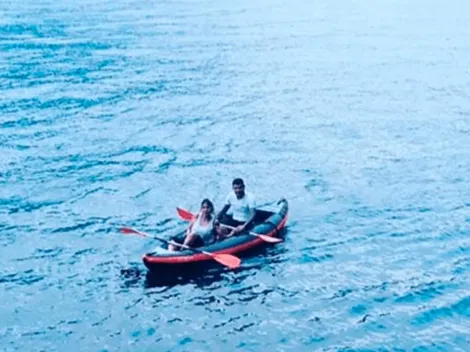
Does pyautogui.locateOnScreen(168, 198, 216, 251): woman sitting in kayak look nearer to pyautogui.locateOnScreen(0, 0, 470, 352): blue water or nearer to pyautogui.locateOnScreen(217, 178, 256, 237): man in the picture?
pyautogui.locateOnScreen(0, 0, 470, 352): blue water

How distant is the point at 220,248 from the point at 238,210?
2056 mm

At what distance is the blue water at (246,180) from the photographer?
19.2 meters

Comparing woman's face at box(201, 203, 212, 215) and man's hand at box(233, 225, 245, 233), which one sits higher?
woman's face at box(201, 203, 212, 215)

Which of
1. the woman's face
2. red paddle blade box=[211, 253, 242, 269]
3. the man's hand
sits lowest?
red paddle blade box=[211, 253, 242, 269]

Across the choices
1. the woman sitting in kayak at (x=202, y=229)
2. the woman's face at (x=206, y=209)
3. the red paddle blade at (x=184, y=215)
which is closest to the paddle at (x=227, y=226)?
the red paddle blade at (x=184, y=215)

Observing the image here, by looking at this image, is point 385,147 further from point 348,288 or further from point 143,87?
point 143,87

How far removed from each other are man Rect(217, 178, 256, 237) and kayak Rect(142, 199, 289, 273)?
14.6 inches

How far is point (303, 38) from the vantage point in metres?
60.1

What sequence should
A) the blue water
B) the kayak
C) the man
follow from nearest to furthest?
the blue water
the kayak
the man

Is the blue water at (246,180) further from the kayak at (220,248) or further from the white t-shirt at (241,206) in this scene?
the white t-shirt at (241,206)

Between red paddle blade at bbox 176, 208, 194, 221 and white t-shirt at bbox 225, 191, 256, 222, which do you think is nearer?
white t-shirt at bbox 225, 191, 256, 222

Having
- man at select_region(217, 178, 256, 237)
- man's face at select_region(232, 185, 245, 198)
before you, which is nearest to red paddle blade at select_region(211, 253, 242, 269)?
man at select_region(217, 178, 256, 237)

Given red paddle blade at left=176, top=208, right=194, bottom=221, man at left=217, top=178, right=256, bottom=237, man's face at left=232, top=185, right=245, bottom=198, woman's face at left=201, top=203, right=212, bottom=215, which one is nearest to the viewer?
woman's face at left=201, top=203, right=212, bottom=215

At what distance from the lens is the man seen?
23109 mm
